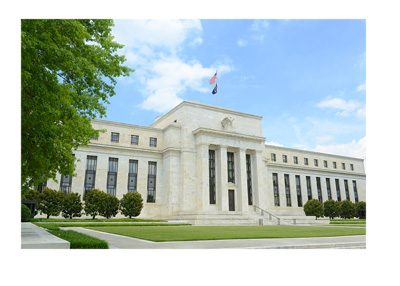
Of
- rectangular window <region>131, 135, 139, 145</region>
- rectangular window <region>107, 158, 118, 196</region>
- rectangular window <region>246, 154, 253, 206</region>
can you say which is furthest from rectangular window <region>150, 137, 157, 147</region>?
rectangular window <region>246, 154, 253, 206</region>

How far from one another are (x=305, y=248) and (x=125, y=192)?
34369 mm

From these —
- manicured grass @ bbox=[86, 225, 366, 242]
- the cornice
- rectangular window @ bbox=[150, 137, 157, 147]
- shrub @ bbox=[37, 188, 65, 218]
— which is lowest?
manicured grass @ bbox=[86, 225, 366, 242]

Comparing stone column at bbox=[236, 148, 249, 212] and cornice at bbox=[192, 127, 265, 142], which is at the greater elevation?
cornice at bbox=[192, 127, 265, 142]

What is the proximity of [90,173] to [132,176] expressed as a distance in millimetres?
5921

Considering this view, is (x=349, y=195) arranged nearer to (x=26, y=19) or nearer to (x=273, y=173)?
(x=273, y=173)

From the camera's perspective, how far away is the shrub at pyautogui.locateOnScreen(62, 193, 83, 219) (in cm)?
3450

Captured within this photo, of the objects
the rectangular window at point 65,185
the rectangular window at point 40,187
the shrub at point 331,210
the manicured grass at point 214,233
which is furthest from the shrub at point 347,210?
the rectangular window at point 40,187

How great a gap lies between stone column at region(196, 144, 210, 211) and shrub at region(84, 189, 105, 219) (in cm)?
1357

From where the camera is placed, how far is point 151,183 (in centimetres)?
4394

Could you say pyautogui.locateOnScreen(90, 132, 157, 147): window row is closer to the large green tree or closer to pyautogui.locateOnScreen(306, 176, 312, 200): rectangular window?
the large green tree

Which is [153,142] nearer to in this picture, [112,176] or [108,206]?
[112,176]

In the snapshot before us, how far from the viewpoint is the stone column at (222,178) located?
42.4 meters

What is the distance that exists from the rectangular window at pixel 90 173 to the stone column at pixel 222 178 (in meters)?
18.0
